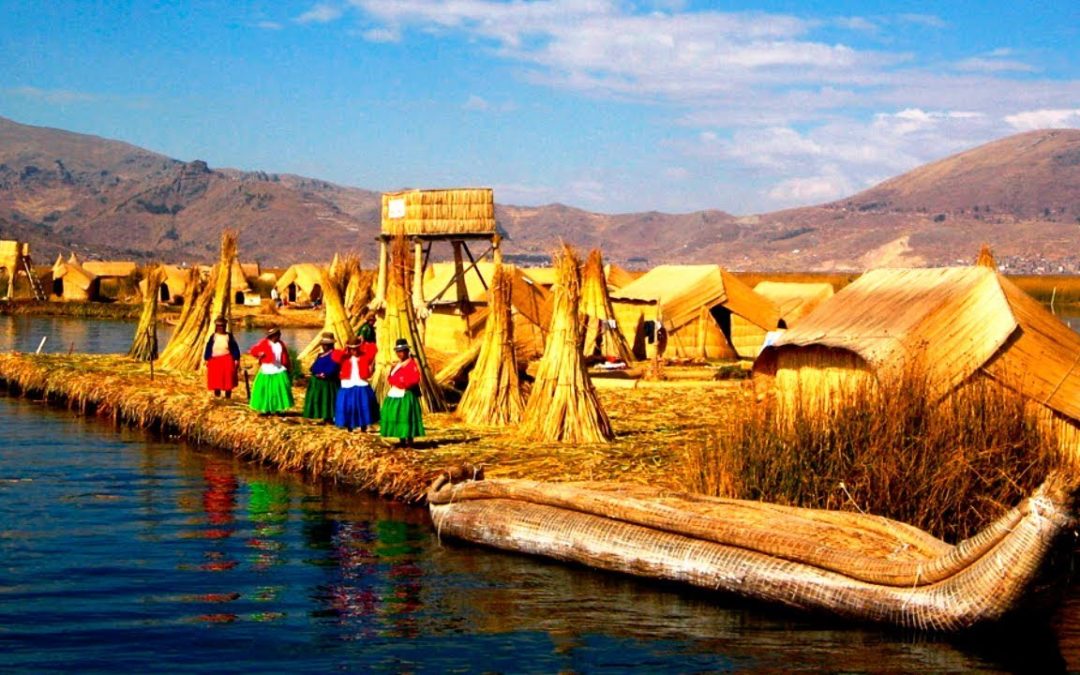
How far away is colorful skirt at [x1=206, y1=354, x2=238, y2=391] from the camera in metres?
16.6

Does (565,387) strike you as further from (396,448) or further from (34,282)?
(34,282)

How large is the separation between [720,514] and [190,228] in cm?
15650

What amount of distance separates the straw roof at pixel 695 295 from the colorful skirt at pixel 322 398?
12.1 m

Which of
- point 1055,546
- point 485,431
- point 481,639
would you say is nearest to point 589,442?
point 485,431

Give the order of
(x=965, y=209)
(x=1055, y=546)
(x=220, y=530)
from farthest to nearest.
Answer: (x=965, y=209)
(x=220, y=530)
(x=1055, y=546)

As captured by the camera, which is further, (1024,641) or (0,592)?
(0,592)

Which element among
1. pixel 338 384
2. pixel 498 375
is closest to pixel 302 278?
pixel 338 384

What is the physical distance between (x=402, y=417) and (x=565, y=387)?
1.54m

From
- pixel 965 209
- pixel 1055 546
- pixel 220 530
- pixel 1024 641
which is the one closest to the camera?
pixel 1055 546

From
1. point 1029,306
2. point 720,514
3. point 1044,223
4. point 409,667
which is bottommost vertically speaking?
point 409,667

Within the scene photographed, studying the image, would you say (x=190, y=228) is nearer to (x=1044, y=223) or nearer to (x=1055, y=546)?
(x=1044, y=223)

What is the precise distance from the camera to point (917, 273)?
14297 mm

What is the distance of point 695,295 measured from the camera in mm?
26766

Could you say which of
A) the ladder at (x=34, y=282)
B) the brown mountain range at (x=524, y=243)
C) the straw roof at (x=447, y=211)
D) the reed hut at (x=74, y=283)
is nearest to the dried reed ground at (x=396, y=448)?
the straw roof at (x=447, y=211)
